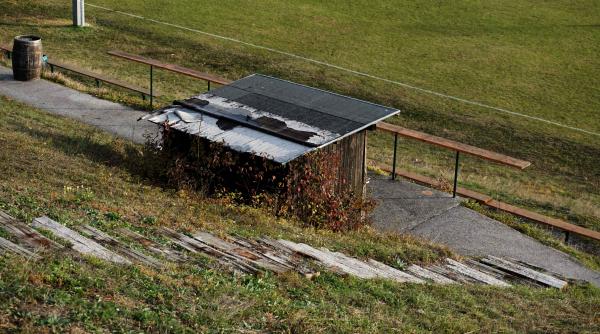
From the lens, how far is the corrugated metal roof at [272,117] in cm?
1270

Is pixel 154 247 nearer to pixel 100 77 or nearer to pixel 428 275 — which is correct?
pixel 428 275

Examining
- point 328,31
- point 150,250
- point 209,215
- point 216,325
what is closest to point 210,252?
point 150,250

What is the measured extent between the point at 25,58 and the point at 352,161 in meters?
8.83

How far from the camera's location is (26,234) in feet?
28.9

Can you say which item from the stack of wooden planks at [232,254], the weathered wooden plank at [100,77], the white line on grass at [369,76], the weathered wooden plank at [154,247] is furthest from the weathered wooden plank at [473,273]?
the white line on grass at [369,76]

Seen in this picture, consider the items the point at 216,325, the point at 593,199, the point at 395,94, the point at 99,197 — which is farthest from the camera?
the point at 395,94

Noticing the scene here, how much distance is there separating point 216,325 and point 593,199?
40.8 feet

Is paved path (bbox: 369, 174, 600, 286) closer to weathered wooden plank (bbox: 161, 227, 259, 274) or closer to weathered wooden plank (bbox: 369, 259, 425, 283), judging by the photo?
weathered wooden plank (bbox: 369, 259, 425, 283)

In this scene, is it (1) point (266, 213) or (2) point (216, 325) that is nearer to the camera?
(2) point (216, 325)

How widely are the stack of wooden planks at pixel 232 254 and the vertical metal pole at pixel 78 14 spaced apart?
18502mm

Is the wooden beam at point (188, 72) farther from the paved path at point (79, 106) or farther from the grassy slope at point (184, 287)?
the grassy slope at point (184, 287)

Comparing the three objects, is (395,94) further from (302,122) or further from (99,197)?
(99,197)

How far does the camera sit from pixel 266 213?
12.2 meters

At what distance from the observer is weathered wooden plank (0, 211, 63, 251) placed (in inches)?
336
